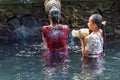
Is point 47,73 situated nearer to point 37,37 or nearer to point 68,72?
point 68,72

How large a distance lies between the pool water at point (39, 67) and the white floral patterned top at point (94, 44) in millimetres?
339

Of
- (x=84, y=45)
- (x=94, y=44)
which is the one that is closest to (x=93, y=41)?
(x=94, y=44)

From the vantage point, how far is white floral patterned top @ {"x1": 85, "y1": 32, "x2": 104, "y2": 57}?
337 inches

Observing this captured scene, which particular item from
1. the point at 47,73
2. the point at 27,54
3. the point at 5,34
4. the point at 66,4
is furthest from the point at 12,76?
the point at 66,4

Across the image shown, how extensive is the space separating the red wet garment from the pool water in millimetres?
363

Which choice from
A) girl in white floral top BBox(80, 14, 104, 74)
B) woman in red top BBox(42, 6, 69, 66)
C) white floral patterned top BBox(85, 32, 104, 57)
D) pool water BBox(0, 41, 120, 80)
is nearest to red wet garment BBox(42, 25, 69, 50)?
woman in red top BBox(42, 6, 69, 66)

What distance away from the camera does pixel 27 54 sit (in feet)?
33.1

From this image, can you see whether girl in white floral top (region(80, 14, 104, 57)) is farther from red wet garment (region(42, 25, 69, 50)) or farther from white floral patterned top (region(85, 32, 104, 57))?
red wet garment (region(42, 25, 69, 50))

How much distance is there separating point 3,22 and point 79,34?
154 inches

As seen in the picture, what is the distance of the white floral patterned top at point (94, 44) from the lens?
28.1ft

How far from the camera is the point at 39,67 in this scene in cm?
895

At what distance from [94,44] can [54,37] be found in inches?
41.0

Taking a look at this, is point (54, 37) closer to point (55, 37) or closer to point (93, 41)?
point (55, 37)

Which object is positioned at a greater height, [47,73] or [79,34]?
[79,34]
